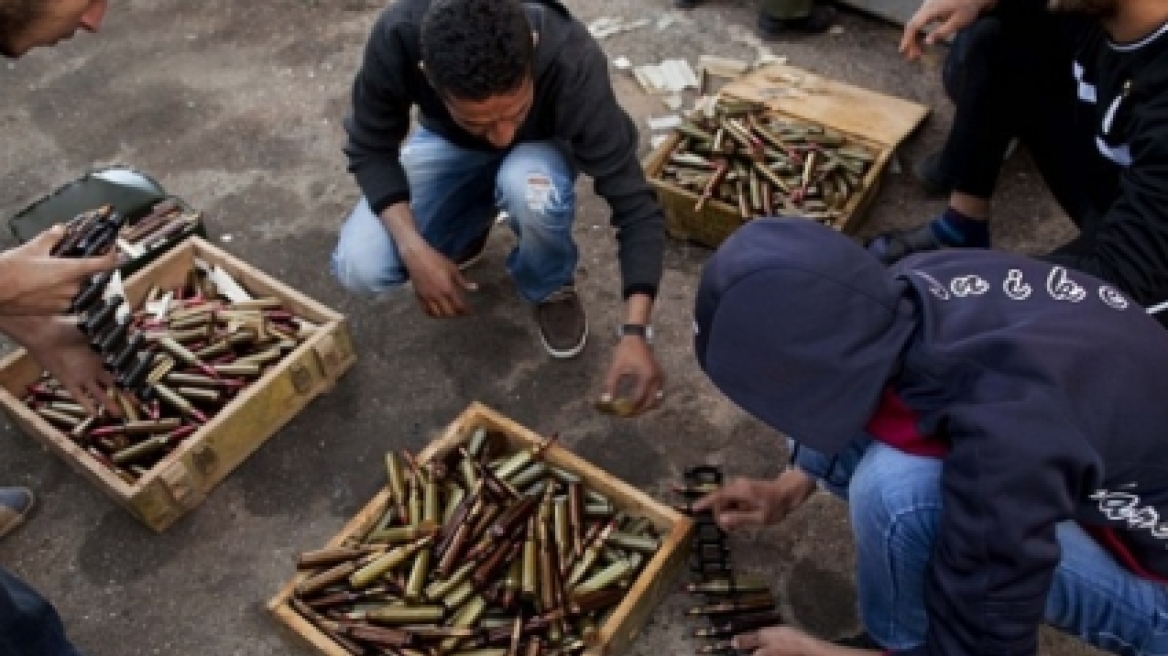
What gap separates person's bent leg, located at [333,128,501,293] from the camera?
4.68 metres

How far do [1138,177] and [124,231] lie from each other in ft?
15.0

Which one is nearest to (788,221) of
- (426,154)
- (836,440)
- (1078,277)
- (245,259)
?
(836,440)

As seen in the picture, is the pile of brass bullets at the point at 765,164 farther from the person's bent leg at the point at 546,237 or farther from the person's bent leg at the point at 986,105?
the person's bent leg at the point at 546,237

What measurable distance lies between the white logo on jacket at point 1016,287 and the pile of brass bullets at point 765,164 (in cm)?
231

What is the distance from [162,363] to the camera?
4.61m

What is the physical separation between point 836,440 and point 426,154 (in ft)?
8.81

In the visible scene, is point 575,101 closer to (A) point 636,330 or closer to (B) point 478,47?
(B) point 478,47

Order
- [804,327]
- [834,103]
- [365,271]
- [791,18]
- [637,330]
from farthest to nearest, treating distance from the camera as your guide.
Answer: [791,18] < [834,103] < [365,271] < [637,330] < [804,327]

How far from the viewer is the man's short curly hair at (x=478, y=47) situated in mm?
3555

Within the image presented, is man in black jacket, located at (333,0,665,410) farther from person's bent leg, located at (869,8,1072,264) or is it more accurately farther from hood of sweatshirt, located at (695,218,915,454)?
person's bent leg, located at (869,8,1072,264)

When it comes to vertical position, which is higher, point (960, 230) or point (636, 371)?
point (636, 371)

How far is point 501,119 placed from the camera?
380 cm

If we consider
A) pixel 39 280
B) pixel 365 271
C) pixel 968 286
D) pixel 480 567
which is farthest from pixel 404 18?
pixel 968 286

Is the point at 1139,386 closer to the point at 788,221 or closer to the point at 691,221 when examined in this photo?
the point at 788,221
